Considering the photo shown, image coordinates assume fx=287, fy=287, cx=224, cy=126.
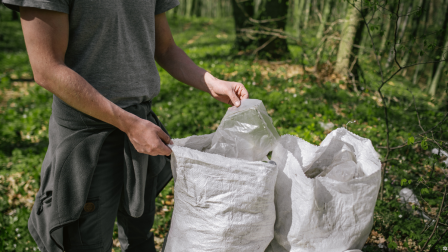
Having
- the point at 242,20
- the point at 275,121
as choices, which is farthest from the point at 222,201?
the point at 242,20

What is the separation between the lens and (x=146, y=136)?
3.40 feet

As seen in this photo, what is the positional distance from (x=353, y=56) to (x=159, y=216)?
13.8 feet

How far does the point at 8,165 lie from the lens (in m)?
3.36

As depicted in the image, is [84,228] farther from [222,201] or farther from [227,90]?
[227,90]

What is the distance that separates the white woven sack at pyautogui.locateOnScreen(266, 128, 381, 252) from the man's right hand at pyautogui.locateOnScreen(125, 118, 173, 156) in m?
0.52

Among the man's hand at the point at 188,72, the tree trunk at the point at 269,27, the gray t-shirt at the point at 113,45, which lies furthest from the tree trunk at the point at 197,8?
the gray t-shirt at the point at 113,45

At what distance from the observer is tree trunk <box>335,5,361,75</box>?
4668 millimetres

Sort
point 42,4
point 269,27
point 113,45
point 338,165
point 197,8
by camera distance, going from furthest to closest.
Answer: point 197,8 < point 269,27 < point 338,165 < point 113,45 < point 42,4

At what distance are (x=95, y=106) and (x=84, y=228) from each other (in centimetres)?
59

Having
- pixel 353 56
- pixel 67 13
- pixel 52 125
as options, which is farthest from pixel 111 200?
pixel 353 56

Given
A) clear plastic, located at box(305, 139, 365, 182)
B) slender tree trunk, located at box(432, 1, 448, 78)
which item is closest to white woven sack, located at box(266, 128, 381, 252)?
clear plastic, located at box(305, 139, 365, 182)

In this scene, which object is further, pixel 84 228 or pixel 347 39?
pixel 347 39

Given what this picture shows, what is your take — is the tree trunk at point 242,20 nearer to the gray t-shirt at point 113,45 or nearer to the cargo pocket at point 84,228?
the gray t-shirt at point 113,45

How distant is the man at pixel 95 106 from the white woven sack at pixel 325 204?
1.45 feet
